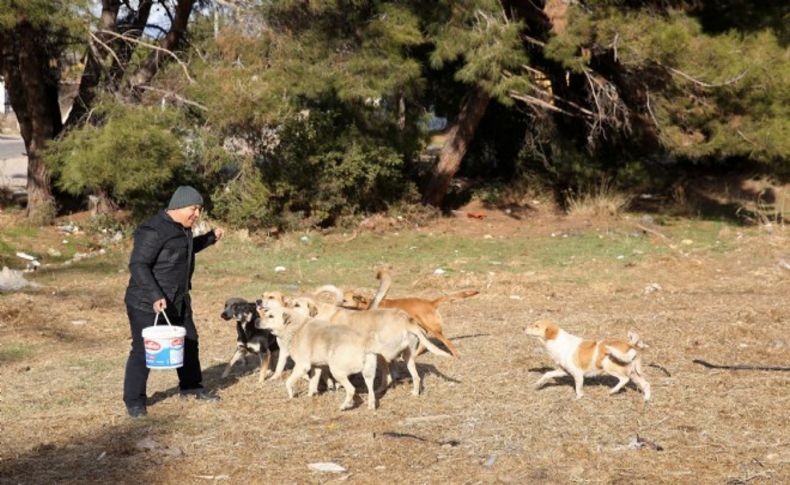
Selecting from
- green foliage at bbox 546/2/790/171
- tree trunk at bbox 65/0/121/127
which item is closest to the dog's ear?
green foliage at bbox 546/2/790/171

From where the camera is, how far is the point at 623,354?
8.21m

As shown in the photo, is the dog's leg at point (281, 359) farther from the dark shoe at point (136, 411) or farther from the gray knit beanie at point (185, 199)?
the gray knit beanie at point (185, 199)

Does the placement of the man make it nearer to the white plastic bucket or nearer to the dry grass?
the white plastic bucket

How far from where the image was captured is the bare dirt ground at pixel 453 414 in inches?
263

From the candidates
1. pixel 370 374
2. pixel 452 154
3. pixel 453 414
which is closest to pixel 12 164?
pixel 452 154

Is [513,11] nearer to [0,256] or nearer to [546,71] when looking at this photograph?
[546,71]

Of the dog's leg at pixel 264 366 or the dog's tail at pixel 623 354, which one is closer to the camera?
the dog's tail at pixel 623 354

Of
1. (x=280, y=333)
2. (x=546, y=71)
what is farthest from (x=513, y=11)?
(x=280, y=333)

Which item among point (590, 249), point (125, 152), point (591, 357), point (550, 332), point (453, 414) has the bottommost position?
point (590, 249)

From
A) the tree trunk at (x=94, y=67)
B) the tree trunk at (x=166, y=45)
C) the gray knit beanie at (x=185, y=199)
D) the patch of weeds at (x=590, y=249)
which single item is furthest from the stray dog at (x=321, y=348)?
the tree trunk at (x=94, y=67)

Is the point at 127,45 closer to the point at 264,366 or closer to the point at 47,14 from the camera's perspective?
the point at 47,14

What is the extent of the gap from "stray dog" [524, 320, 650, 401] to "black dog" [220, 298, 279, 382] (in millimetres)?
2524

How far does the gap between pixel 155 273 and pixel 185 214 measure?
20.6 inches

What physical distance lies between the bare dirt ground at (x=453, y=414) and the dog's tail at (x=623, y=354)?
0.36 metres
